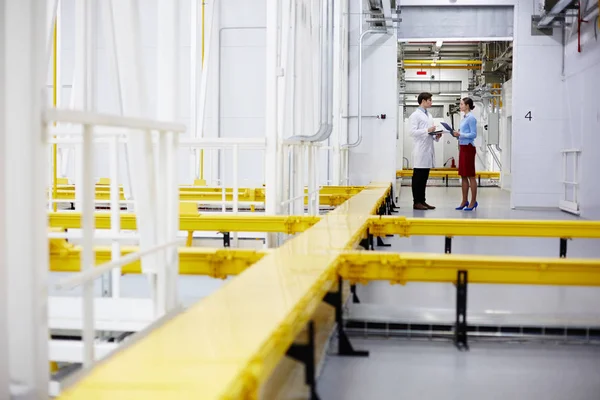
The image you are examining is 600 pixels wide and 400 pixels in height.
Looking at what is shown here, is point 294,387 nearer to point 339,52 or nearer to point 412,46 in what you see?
point 339,52

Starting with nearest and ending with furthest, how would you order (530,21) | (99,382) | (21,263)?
1. (99,382)
2. (21,263)
3. (530,21)

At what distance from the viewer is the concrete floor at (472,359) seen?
2.95 m

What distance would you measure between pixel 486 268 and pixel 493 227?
1.98m

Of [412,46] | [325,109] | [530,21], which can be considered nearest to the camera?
[325,109]

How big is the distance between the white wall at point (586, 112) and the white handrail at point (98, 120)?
332 inches

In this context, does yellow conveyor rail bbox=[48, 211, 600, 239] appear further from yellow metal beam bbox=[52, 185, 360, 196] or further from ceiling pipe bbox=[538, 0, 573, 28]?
ceiling pipe bbox=[538, 0, 573, 28]

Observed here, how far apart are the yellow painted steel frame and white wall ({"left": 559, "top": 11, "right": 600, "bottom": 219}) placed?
A: 25.2 feet

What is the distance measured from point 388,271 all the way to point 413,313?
1.37ft

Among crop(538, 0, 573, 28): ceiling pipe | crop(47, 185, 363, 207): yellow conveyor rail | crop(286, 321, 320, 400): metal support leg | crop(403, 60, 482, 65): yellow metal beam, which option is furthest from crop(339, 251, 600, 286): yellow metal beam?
crop(403, 60, 482, 65): yellow metal beam

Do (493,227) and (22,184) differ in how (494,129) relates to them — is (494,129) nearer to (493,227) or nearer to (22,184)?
(493,227)

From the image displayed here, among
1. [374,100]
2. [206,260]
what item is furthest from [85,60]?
Answer: [374,100]

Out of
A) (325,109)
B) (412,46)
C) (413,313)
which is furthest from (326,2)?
(412,46)

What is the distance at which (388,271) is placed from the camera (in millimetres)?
3557

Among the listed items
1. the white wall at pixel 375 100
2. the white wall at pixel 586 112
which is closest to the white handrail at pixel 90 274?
the white wall at pixel 586 112
